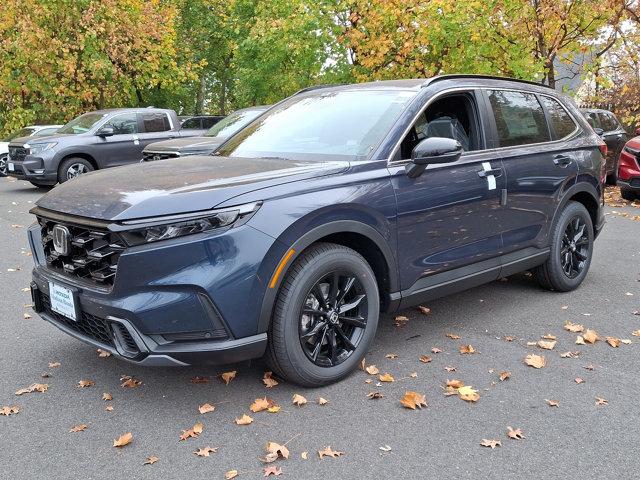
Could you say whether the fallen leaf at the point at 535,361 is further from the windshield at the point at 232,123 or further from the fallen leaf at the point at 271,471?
the windshield at the point at 232,123

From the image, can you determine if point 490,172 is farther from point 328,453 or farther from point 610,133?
point 610,133

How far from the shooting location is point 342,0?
54.4 feet

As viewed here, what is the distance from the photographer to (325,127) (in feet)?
14.5

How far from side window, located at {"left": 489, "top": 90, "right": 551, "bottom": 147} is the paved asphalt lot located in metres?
1.43

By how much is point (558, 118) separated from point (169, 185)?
3.69 m

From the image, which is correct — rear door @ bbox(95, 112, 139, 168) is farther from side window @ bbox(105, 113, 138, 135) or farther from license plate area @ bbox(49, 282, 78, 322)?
license plate area @ bbox(49, 282, 78, 322)

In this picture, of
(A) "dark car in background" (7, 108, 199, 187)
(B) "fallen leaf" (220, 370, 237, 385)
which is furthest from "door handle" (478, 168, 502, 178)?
(A) "dark car in background" (7, 108, 199, 187)

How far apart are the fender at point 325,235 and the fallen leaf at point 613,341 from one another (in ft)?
5.37

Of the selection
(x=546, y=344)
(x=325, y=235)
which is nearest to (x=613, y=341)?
(x=546, y=344)

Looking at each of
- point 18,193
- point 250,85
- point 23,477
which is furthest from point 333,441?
point 250,85

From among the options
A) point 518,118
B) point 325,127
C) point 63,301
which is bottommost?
point 63,301

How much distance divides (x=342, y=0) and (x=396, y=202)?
45.8 feet

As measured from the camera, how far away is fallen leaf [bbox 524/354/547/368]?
13.5 ft

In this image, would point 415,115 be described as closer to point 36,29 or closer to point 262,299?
point 262,299
